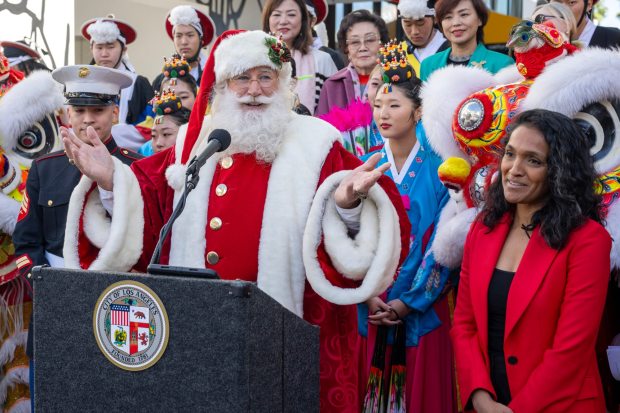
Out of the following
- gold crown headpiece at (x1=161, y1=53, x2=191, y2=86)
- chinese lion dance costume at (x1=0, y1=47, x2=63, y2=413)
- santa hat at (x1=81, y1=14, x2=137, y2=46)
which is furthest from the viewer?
santa hat at (x1=81, y1=14, x2=137, y2=46)

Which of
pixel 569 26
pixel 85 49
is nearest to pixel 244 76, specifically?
pixel 569 26

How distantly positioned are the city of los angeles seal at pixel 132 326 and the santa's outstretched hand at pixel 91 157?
994mm

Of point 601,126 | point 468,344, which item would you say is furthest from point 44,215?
point 601,126

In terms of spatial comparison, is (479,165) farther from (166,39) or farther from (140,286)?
(166,39)

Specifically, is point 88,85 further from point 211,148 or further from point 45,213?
point 211,148

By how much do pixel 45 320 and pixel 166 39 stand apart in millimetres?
8498

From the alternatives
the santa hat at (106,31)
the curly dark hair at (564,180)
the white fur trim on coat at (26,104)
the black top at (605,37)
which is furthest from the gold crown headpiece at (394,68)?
the santa hat at (106,31)

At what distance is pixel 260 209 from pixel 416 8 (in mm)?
3169

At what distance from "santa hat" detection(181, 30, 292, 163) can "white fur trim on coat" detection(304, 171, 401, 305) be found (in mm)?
679

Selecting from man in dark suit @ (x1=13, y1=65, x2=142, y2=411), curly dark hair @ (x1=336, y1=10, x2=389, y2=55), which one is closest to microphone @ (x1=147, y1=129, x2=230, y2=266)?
man in dark suit @ (x1=13, y1=65, x2=142, y2=411)

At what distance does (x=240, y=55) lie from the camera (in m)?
3.72

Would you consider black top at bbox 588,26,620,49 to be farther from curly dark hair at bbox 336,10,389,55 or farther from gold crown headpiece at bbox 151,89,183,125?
gold crown headpiece at bbox 151,89,183,125

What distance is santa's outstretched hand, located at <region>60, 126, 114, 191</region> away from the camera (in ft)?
11.4

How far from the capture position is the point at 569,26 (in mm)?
4441
